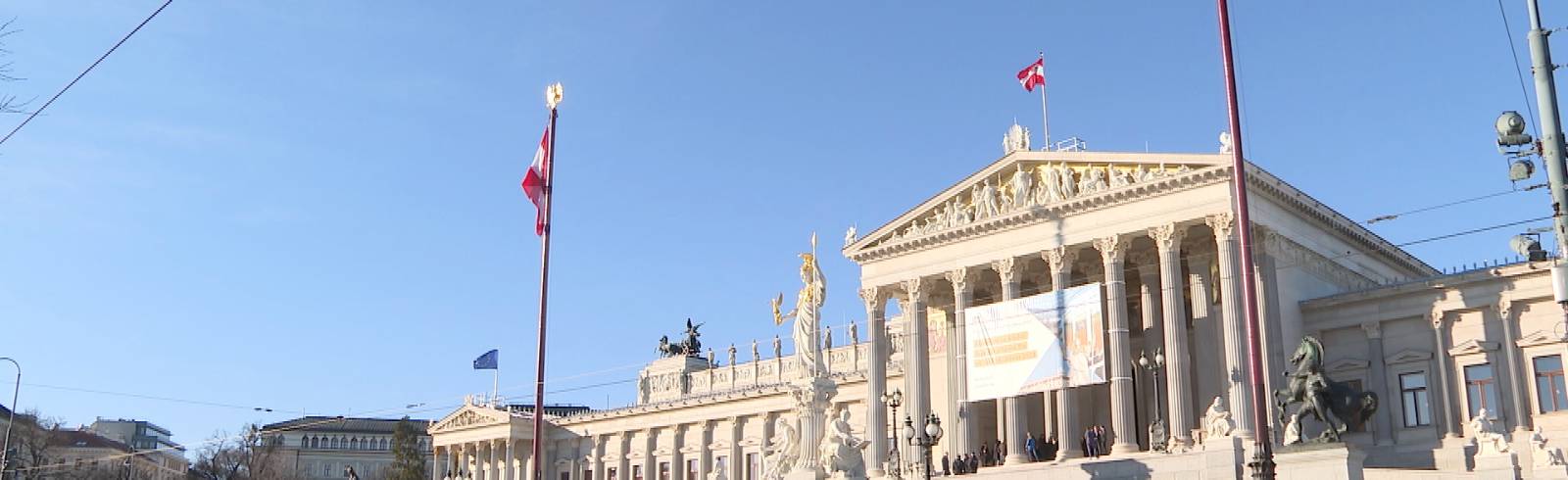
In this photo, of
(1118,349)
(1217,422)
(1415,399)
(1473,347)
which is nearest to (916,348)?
(1118,349)

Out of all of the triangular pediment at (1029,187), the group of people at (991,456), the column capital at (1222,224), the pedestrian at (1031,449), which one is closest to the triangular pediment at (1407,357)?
the column capital at (1222,224)

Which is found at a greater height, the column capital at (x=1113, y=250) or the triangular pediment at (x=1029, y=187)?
the triangular pediment at (x=1029, y=187)

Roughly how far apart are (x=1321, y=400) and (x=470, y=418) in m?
64.0

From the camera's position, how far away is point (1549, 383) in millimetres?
41812

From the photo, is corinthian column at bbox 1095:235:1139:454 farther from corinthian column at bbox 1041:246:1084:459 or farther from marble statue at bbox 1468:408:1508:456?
marble statue at bbox 1468:408:1508:456

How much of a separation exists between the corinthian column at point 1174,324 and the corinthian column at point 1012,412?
4985 millimetres

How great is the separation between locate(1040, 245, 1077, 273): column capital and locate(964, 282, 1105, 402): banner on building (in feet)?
3.60

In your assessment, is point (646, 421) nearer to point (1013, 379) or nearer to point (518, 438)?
point (518, 438)

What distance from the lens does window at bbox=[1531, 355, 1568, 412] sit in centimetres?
4150

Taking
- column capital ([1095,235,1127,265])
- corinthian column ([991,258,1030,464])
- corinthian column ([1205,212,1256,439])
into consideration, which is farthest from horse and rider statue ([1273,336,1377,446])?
Result: corinthian column ([991,258,1030,464])

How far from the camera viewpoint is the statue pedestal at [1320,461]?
1219 inches

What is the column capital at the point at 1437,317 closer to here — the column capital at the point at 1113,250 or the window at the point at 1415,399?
the window at the point at 1415,399

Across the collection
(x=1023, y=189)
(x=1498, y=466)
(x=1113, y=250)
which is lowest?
(x=1498, y=466)

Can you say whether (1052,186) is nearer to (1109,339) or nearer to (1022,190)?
(1022,190)
